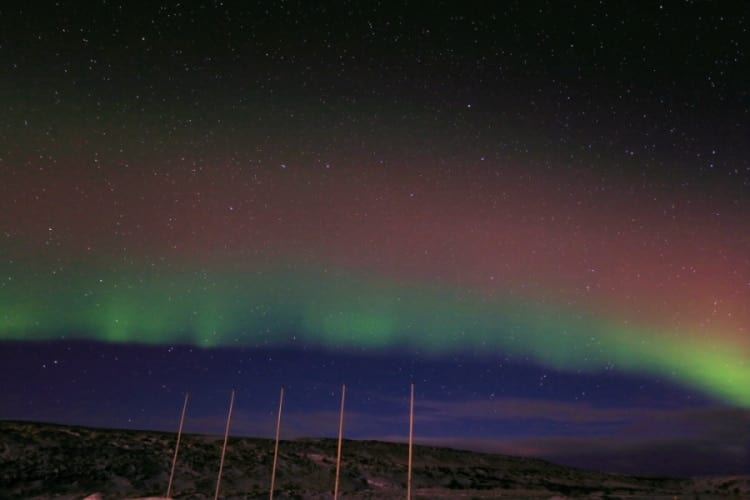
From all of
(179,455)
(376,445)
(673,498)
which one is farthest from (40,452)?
(673,498)

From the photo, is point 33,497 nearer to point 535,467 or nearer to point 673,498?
point 673,498

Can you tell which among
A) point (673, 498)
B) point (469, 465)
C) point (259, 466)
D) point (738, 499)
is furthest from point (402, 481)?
point (738, 499)

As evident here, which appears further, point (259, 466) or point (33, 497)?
→ point (259, 466)

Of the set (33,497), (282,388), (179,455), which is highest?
(282,388)

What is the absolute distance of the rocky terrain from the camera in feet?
156

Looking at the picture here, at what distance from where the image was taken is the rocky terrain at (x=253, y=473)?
1871 inches

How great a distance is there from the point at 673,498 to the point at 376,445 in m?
32.2

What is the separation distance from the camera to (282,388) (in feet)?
138

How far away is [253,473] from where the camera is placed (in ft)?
175

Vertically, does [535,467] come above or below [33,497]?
above

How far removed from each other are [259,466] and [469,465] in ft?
80.1

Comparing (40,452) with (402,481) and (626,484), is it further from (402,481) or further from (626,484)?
(626,484)

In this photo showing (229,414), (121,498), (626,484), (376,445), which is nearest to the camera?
(121,498)

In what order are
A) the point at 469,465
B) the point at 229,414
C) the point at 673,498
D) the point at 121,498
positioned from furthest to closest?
the point at 469,465 < the point at 673,498 < the point at 229,414 < the point at 121,498
